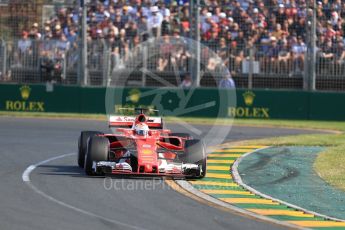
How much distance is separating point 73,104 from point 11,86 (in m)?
2.18

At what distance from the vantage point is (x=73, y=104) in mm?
29484

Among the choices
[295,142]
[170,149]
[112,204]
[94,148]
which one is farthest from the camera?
[295,142]

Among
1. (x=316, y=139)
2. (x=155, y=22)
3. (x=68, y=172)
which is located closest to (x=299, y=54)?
(x=155, y=22)

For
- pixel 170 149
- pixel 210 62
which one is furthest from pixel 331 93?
pixel 170 149

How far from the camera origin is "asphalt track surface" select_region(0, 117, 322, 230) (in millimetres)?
10336

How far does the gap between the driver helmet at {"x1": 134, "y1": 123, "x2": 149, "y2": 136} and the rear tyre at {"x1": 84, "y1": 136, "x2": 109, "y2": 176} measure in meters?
0.76

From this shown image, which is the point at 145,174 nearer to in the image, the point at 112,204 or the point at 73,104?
the point at 112,204

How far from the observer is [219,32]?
28.2 meters

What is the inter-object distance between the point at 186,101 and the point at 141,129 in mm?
13725

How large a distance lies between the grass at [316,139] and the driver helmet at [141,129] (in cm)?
316

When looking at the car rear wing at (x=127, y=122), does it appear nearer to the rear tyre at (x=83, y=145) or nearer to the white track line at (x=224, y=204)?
the rear tyre at (x=83, y=145)

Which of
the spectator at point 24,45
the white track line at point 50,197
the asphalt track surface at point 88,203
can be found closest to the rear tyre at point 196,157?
the asphalt track surface at point 88,203

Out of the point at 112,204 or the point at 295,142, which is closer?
the point at 112,204

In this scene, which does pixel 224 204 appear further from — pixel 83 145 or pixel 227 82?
pixel 227 82
